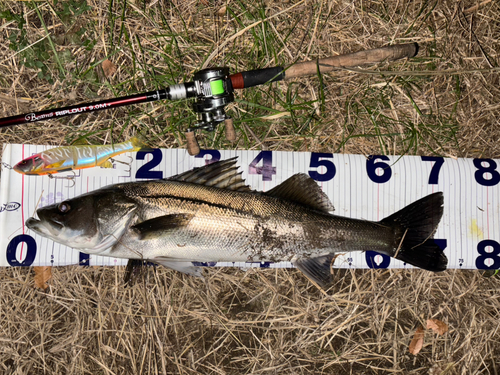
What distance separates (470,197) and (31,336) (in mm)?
4469

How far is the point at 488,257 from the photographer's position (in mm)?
3660

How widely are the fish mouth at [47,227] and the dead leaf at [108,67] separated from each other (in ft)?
5.13

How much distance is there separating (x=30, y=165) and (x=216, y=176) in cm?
169

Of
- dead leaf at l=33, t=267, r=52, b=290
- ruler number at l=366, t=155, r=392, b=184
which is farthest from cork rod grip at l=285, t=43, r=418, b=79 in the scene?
dead leaf at l=33, t=267, r=52, b=290

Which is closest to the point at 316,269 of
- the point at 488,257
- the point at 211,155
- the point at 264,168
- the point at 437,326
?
the point at 264,168

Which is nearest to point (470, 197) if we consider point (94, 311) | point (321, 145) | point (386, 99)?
point (386, 99)

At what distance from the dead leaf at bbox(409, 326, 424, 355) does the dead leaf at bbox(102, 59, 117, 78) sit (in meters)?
3.91

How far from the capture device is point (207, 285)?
3.62 meters

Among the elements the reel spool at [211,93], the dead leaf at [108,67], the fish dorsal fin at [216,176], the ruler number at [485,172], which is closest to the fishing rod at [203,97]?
the reel spool at [211,93]

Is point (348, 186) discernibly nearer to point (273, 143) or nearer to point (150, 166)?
point (273, 143)

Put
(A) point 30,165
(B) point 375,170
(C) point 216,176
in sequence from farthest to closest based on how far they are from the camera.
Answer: (B) point 375,170
(A) point 30,165
(C) point 216,176

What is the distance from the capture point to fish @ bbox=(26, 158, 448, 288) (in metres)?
2.85

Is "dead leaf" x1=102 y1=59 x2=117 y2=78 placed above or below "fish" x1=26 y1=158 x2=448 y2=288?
above

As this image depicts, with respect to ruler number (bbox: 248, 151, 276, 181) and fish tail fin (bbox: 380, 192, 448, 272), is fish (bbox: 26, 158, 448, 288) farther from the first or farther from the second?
ruler number (bbox: 248, 151, 276, 181)
